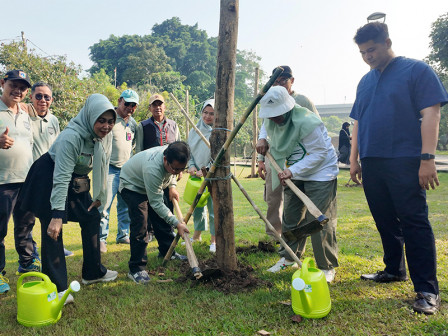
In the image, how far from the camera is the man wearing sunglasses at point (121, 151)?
15.7 ft

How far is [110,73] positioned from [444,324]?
50.9 m

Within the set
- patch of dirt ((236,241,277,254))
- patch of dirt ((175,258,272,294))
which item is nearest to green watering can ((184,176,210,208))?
patch of dirt ((236,241,277,254))

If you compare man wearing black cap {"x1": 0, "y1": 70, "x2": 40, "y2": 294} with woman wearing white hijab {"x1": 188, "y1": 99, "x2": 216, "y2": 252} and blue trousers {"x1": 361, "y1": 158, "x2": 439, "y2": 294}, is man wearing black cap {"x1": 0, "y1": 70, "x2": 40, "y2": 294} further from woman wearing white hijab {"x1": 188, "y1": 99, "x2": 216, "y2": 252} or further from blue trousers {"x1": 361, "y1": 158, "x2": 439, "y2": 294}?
blue trousers {"x1": 361, "y1": 158, "x2": 439, "y2": 294}

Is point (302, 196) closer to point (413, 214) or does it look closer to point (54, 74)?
point (413, 214)

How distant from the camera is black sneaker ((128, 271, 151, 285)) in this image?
3593 millimetres

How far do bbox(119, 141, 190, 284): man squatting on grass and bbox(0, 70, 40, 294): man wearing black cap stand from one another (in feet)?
3.65

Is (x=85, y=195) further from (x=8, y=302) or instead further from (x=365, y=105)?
(x=365, y=105)

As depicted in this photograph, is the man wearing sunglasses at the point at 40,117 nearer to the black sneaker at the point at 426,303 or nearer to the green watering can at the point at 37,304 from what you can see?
the green watering can at the point at 37,304

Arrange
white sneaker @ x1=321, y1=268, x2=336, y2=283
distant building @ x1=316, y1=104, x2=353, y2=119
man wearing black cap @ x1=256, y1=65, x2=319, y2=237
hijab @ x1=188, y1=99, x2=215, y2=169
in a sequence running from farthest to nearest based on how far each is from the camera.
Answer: distant building @ x1=316, y1=104, x2=353, y2=119 < hijab @ x1=188, y1=99, x2=215, y2=169 < man wearing black cap @ x1=256, y1=65, x2=319, y2=237 < white sneaker @ x1=321, y1=268, x2=336, y2=283

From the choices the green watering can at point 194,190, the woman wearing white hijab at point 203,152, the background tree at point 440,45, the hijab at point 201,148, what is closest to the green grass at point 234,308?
the woman wearing white hijab at point 203,152

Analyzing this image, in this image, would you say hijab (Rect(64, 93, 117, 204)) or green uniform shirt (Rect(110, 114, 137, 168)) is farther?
green uniform shirt (Rect(110, 114, 137, 168))

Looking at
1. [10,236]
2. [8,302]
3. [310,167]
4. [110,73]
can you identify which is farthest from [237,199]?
[110,73]

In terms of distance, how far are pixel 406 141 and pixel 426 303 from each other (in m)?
1.34

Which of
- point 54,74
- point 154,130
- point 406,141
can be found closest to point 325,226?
point 406,141
